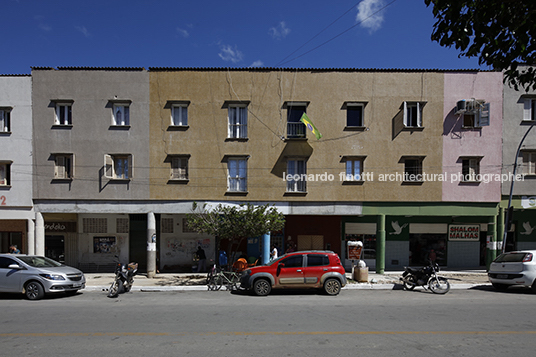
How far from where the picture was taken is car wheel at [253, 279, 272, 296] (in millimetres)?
11352

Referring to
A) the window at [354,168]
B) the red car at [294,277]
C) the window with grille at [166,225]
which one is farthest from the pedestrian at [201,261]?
the window at [354,168]

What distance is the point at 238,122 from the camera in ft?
57.0

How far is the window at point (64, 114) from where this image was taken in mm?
17062

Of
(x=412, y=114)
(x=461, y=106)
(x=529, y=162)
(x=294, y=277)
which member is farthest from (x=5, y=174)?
(x=529, y=162)

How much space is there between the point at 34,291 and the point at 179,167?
27.6 ft

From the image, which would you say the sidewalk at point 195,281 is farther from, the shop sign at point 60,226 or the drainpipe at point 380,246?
the shop sign at point 60,226

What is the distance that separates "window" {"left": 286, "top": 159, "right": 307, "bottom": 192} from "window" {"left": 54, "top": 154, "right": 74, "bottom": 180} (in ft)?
37.9

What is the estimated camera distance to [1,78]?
55.6ft

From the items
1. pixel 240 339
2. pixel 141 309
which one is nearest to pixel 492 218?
pixel 240 339

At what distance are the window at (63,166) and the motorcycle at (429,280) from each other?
17.2 m

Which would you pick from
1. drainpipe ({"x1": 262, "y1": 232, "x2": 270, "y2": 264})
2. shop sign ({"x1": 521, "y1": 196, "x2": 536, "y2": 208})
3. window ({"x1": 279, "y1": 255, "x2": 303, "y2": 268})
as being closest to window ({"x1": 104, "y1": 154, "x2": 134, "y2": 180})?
drainpipe ({"x1": 262, "y1": 232, "x2": 270, "y2": 264})

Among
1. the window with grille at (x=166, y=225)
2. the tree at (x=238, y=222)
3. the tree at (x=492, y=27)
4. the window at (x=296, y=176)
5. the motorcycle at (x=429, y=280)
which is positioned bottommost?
the motorcycle at (x=429, y=280)

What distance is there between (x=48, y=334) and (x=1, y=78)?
16.2 meters

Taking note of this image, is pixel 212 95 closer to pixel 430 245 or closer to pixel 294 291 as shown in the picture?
pixel 294 291
